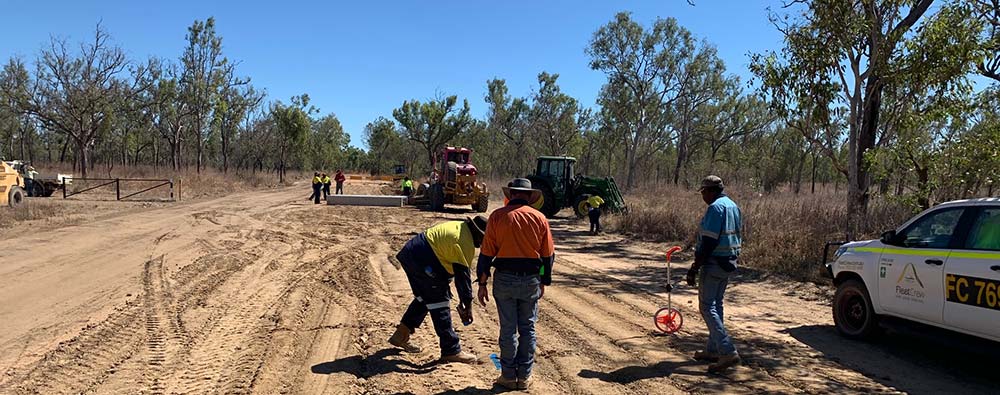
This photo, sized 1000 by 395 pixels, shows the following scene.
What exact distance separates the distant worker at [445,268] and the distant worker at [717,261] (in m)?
1.88

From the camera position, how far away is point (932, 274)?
5.45m

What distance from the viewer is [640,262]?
39.4ft

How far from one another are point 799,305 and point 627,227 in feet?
28.9

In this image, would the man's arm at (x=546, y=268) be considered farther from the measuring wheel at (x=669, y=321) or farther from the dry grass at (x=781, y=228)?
the dry grass at (x=781, y=228)

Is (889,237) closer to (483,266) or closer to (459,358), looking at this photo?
(483,266)

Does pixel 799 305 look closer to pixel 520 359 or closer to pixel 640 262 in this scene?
pixel 640 262

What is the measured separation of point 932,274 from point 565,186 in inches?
638

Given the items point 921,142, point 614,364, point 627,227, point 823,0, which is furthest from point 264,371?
point 627,227

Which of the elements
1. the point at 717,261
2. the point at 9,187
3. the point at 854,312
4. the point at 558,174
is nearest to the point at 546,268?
the point at 717,261

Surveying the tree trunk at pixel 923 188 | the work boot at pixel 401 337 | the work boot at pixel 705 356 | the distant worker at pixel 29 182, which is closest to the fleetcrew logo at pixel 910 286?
the work boot at pixel 705 356

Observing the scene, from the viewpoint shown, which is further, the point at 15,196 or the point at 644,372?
the point at 15,196

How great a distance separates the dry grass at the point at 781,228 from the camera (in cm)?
1059

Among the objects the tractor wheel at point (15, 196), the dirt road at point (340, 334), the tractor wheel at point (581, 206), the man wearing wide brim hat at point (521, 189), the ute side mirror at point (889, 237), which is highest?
the man wearing wide brim hat at point (521, 189)

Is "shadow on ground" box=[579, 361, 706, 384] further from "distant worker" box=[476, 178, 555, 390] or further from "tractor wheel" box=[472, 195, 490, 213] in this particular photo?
"tractor wheel" box=[472, 195, 490, 213]
